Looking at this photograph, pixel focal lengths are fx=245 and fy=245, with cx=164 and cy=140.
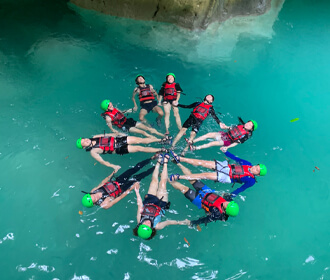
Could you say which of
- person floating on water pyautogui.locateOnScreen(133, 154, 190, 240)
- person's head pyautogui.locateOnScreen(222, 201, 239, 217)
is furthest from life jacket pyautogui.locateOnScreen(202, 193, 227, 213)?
person floating on water pyautogui.locateOnScreen(133, 154, 190, 240)

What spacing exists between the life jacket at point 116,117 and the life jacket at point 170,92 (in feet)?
4.19

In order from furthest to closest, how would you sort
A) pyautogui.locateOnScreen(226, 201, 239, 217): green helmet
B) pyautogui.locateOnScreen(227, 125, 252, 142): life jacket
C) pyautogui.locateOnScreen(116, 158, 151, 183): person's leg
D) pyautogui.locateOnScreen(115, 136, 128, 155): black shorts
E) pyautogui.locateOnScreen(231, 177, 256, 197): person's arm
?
pyautogui.locateOnScreen(227, 125, 252, 142): life jacket, pyautogui.locateOnScreen(115, 136, 128, 155): black shorts, pyautogui.locateOnScreen(116, 158, 151, 183): person's leg, pyautogui.locateOnScreen(231, 177, 256, 197): person's arm, pyautogui.locateOnScreen(226, 201, 239, 217): green helmet

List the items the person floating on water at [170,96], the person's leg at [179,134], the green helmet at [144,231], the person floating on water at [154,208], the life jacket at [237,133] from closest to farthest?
the green helmet at [144,231], the person floating on water at [154,208], the life jacket at [237,133], the person's leg at [179,134], the person floating on water at [170,96]

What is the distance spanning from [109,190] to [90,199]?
0.41 meters

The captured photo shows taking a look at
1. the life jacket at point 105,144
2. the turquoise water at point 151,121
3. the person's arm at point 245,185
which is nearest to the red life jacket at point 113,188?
the turquoise water at point 151,121

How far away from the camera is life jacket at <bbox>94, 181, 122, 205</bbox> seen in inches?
191

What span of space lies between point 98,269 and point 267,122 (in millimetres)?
5486

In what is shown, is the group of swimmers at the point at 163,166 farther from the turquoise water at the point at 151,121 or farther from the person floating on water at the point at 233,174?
the turquoise water at the point at 151,121

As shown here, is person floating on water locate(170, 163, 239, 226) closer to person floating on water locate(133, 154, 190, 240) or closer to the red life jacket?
person floating on water locate(133, 154, 190, 240)

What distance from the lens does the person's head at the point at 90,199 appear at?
182 inches

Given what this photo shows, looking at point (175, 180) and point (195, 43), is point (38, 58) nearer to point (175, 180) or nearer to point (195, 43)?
point (195, 43)

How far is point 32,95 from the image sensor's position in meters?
7.07

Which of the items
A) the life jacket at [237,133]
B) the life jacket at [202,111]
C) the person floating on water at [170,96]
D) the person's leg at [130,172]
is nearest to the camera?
the person's leg at [130,172]

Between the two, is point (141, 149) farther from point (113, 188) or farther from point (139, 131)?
point (113, 188)
